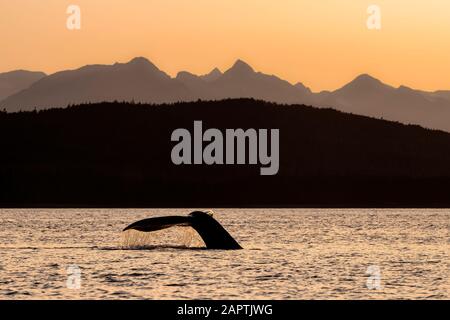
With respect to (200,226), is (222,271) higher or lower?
lower

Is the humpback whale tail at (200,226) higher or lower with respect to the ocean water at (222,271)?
higher

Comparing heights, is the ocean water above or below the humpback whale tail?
below

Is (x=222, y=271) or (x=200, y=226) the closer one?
(x=222, y=271)

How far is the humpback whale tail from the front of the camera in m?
41.5

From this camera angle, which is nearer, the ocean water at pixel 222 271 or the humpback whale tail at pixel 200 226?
the ocean water at pixel 222 271

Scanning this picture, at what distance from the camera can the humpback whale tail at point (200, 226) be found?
136 feet

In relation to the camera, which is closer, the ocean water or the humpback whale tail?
the ocean water

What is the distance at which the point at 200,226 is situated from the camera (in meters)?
46.6

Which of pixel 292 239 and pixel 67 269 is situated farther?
pixel 292 239

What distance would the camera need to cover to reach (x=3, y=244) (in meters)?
65.7
